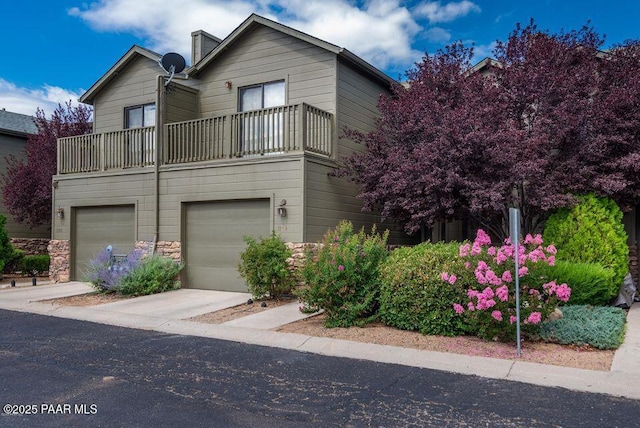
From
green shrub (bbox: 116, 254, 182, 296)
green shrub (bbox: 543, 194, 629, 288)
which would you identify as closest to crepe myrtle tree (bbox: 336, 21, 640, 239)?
green shrub (bbox: 543, 194, 629, 288)

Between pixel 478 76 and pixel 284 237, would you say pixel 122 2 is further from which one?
pixel 478 76

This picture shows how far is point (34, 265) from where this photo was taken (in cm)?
1903

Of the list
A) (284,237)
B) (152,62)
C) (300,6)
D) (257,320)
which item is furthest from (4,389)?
(152,62)

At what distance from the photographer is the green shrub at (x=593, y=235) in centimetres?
1009

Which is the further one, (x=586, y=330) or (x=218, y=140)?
(x=218, y=140)

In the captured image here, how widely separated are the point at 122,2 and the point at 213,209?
559cm

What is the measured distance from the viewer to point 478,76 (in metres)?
11.3

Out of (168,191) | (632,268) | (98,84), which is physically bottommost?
(632,268)

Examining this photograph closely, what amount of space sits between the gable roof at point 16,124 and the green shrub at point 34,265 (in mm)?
5750

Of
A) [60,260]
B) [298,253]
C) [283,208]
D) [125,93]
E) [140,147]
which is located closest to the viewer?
[298,253]

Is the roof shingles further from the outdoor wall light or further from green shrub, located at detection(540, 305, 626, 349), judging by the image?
green shrub, located at detection(540, 305, 626, 349)

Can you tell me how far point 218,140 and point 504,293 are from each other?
8.46m

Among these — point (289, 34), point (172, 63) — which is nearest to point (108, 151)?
point (172, 63)

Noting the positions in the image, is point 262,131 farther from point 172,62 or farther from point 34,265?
point 34,265
